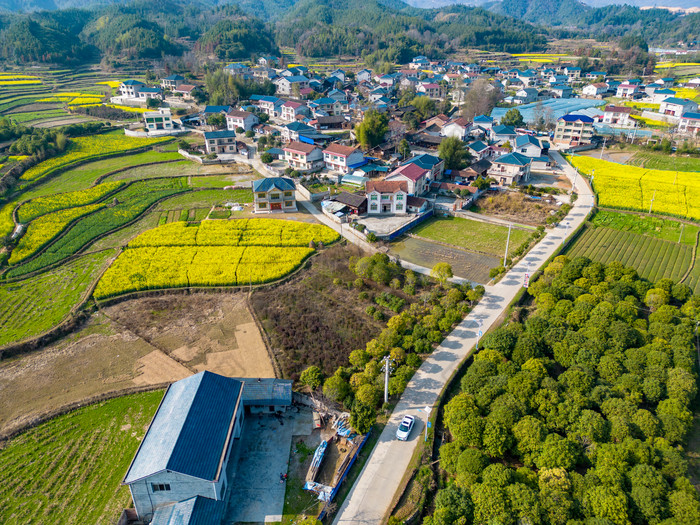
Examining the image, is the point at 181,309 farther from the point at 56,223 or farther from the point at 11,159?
the point at 11,159

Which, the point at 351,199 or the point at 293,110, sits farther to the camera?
the point at 293,110

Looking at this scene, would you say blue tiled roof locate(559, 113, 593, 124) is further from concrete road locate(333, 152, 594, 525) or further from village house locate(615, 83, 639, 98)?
village house locate(615, 83, 639, 98)

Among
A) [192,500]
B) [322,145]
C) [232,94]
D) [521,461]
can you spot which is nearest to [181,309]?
[192,500]

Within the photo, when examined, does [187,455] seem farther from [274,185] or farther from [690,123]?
[690,123]

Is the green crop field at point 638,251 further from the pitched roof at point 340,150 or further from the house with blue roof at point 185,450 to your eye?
the house with blue roof at point 185,450

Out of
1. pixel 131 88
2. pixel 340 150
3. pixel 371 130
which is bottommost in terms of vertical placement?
pixel 340 150

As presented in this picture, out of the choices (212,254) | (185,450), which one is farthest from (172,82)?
(185,450)

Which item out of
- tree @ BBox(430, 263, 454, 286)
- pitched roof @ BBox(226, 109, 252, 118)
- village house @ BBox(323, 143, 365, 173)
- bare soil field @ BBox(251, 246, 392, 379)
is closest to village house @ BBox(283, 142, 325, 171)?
village house @ BBox(323, 143, 365, 173)
